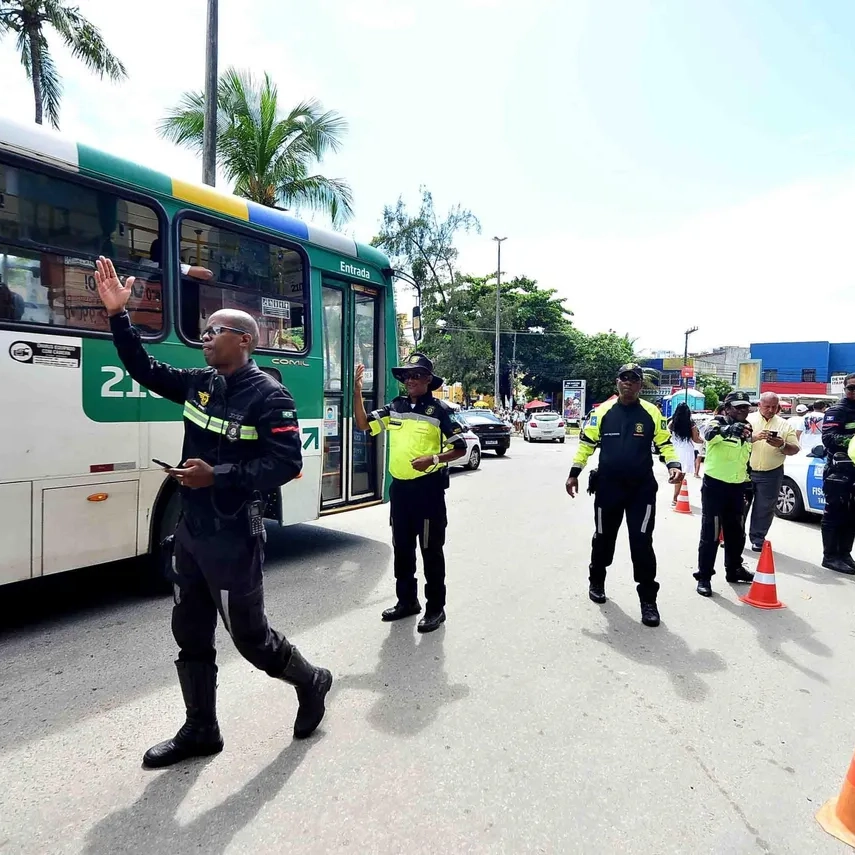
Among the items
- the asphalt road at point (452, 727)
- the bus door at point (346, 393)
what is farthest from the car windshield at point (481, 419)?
the asphalt road at point (452, 727)

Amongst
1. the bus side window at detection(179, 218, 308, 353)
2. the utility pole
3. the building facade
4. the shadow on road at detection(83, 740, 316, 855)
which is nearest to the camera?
the shadow on road at detection(83, 740, 316, 855)

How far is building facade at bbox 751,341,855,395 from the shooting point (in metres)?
44.9

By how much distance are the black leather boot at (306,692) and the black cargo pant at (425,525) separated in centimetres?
146

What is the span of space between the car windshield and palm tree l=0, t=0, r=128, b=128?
486 inches

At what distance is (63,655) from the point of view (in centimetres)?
382

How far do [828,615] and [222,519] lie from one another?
483 centimetres

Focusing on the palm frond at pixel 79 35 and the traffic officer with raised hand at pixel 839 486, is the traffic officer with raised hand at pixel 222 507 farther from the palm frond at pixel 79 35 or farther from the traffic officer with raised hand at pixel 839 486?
the palm frond at pixel 79 35

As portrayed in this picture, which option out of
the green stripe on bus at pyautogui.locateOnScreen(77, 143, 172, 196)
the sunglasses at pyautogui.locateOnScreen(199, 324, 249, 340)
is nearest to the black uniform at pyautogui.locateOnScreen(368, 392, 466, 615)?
the sunglasses at pyautogui.locateOnScreen(199, 324, 249, 340)

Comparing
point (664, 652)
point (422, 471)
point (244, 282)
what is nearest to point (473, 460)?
point (244, 282)

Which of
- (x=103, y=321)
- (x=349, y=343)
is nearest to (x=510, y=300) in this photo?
(x=349, y=343)

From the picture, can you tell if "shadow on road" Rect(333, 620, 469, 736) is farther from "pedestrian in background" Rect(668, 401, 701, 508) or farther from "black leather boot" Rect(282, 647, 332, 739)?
"pedestrian in background" Rect(668, 401, 701, 508)

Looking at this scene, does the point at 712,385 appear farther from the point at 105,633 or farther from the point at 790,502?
the point at 105,633

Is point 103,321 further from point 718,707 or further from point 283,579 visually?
point 718,707

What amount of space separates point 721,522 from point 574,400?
33.8 metres
